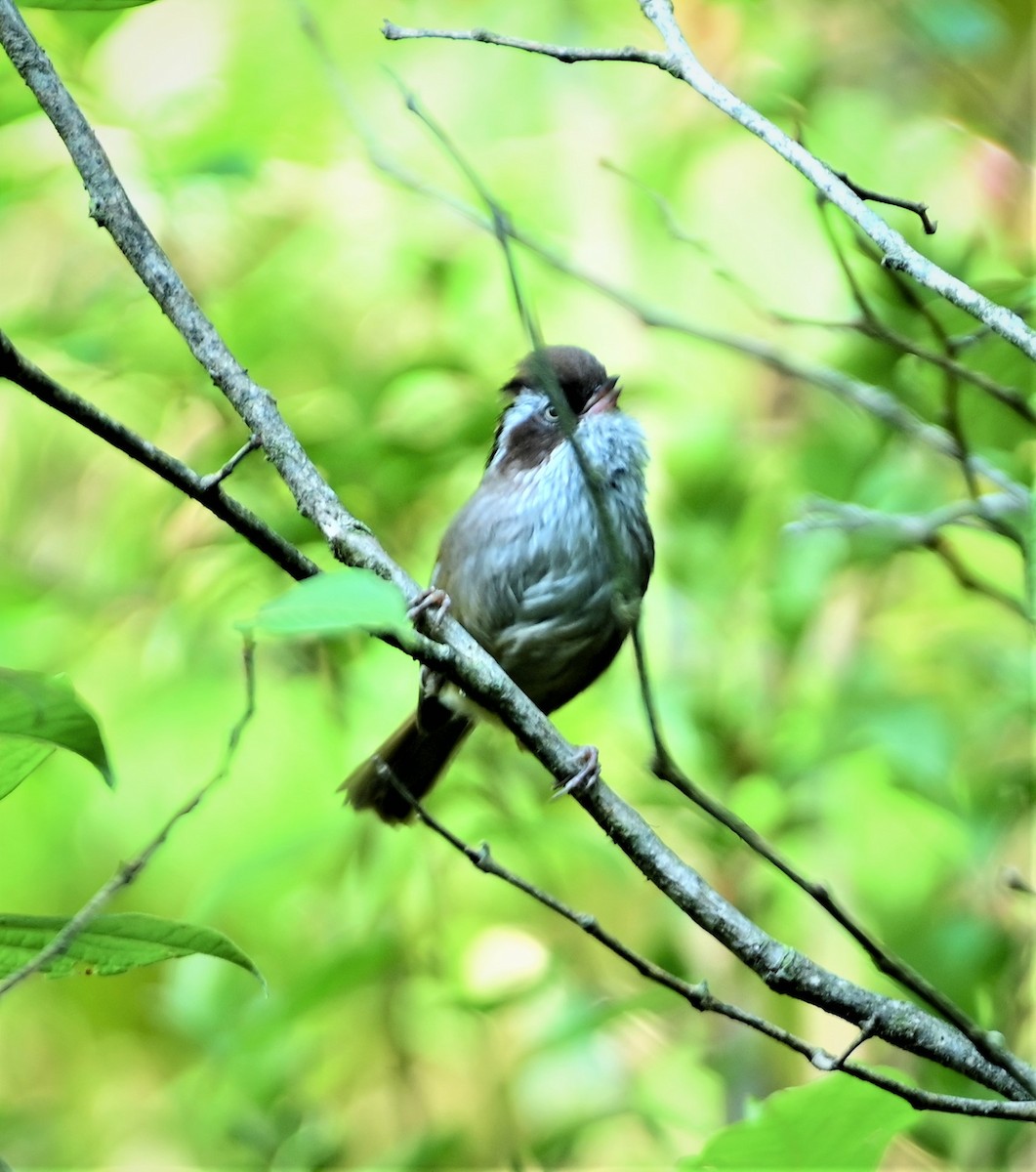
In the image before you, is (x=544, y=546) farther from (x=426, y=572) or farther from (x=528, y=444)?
(x=426, y=572)

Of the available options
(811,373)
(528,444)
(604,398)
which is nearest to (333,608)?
(811,373)

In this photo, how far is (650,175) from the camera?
11.6 feet

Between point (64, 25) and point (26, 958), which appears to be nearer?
point (26, 958)

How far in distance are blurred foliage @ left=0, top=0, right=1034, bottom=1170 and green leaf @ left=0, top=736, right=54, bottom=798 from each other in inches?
42.4

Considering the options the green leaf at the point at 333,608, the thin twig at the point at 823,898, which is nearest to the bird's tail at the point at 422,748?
the thin twig at the point at 823,898

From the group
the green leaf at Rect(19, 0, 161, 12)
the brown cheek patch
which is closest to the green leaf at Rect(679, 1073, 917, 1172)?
the green leaf at Rect(19, 0, 161, 12)

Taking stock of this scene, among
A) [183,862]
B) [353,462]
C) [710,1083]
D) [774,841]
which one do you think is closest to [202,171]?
[353,462]

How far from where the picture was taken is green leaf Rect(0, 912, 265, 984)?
55.8 inches

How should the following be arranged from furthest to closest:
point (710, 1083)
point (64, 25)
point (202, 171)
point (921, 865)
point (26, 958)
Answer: point (710, 1083) < point (921, 865) < point (202, 171) < point (64, 25) < point (26, 958)

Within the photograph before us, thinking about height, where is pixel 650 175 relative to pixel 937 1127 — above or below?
above

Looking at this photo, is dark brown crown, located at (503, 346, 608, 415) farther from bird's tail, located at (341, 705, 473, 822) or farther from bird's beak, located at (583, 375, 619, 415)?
bird's tail, located at (341, 705, 473, 822)

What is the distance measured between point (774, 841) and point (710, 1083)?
2.13ft

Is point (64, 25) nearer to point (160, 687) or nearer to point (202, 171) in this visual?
point (202, 171)

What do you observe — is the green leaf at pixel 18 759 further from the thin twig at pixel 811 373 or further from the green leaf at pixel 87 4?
the thin twig at pixel 811 373
